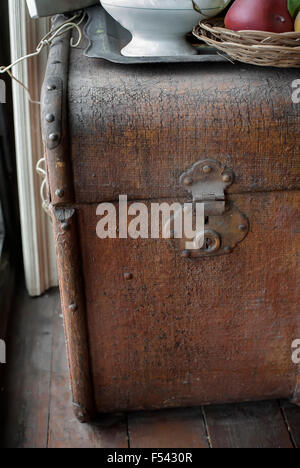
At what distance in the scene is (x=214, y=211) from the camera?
97 cm

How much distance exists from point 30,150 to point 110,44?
45cm

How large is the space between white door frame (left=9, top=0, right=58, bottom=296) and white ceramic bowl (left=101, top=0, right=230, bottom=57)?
1.18ft

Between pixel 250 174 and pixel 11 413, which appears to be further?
pixel 11 413

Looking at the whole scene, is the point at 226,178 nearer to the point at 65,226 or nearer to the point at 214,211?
the point at 214,211

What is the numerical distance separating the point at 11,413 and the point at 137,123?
2.41 ft

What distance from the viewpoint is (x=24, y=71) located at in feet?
4.34

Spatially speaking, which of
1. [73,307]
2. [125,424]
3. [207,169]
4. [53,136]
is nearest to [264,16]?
[207,169]

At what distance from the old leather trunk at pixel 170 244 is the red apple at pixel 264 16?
0.07 m

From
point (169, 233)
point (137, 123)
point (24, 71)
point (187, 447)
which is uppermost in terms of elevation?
point (24, 71)

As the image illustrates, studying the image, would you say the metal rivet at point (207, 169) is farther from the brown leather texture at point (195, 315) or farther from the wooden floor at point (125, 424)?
the wooden floor at point (125, 424)

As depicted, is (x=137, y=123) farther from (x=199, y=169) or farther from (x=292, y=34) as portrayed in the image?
(x=292, y=34)

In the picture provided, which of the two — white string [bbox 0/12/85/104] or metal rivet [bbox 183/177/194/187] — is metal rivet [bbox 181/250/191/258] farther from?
white string [bbox 0/12/85/104]

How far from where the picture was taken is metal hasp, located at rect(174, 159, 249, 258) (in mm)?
935
